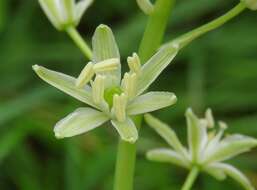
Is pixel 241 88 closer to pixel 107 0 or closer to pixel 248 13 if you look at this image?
pixel 248 13

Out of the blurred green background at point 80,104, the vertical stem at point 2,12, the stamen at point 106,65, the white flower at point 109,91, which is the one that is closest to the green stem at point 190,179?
the white flower at point 109,91

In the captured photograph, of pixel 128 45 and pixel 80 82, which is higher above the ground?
pixel 80 82

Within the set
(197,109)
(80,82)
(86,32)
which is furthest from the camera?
(86,32)

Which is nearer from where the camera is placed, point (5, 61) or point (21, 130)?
point (21, 130)

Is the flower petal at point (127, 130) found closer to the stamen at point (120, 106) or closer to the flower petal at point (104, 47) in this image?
the stamen at point (120, 106)

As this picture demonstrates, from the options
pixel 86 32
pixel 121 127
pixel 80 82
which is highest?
pixel 80 82

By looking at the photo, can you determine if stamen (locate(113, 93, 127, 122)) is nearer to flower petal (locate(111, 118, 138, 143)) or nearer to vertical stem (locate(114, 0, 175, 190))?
flower petal (locate(111, 118, 138, 143))

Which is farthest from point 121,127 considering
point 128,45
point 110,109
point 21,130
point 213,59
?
point 213,59
